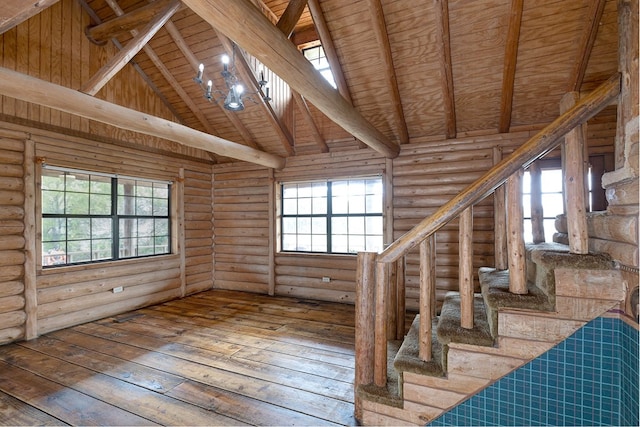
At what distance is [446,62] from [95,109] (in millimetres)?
3963

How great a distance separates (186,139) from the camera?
4004 mm

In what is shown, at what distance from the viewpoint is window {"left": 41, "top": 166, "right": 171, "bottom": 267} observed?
417 cm

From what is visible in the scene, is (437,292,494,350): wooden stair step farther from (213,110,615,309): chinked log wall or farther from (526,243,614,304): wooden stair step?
(213,110,615,309): chinked log wall

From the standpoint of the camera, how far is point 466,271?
1941 millimetres

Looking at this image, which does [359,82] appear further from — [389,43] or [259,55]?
[259,55]

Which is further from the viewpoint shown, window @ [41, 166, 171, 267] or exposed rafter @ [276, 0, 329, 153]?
window @ [41, 166, 171, 267]

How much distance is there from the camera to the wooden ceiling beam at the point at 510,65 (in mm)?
3001

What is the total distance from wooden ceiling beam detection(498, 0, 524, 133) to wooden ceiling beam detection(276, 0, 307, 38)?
216cm

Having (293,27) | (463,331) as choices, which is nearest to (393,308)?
(463,331)

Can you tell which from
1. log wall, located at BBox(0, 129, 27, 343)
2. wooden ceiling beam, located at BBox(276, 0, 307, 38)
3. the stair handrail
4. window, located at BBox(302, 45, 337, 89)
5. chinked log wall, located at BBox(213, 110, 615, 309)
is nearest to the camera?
the stair handrail

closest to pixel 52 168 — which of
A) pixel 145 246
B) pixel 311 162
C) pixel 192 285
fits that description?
pixel 145 246

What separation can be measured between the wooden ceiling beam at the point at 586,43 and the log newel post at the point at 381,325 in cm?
330

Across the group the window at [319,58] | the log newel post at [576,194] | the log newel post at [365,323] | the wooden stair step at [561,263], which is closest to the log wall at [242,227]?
the window at [319,58]

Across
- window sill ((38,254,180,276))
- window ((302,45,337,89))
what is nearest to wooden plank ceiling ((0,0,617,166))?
window ((302,45,337,89))
